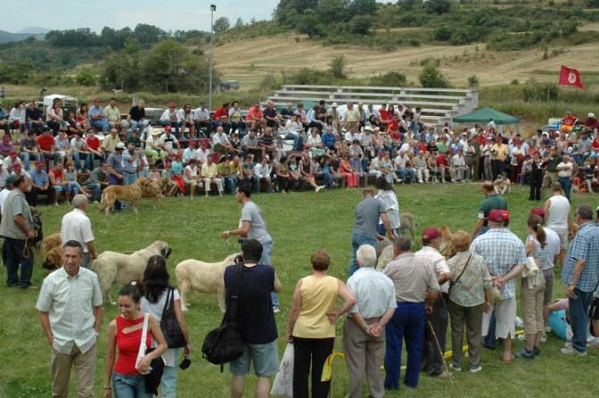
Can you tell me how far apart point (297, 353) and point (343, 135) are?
1936 cm

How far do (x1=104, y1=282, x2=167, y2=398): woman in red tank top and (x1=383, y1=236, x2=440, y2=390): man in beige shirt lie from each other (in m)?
2.72

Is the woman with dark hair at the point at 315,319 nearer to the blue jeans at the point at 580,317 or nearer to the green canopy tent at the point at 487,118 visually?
the blue jeans at the point at 580,317

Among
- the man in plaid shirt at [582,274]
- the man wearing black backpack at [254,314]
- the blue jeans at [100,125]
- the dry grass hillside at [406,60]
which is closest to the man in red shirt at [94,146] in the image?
the blue jeans at [100,125]

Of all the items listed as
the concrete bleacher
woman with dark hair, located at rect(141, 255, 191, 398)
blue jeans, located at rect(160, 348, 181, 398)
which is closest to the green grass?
blue jeans, located at rect(160, 348, 181, 398)

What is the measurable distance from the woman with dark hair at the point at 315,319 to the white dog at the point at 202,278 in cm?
343

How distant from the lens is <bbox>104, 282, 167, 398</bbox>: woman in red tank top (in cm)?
588

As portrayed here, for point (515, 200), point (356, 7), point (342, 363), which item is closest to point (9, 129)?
point (515, 200)

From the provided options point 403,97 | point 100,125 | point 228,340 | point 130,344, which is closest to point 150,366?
point 130,344

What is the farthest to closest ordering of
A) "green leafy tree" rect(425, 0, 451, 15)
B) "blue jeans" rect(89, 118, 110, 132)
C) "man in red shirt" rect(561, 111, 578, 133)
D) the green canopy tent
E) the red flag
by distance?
"green leafy tree" rect(425, 0, 451, 15), the red flag, "man in red shirt" rect(561, 111, 578, 133), the green canopy tent, "blue jeans" rect(89, 118, 110, 132)

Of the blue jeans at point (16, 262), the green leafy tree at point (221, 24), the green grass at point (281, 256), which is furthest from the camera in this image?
the green leafy tree at point (221, 24)

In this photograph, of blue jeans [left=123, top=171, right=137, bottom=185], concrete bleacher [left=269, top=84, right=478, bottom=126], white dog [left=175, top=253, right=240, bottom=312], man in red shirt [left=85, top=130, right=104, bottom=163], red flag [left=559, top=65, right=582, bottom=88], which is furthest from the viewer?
concrete bleacher [left=269, top=84, right=478, bottom=126]

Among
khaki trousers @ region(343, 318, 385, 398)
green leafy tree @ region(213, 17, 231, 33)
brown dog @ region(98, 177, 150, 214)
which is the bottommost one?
brown dog @ region(98, 177, 150, 214)

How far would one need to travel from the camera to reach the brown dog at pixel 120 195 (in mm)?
17578

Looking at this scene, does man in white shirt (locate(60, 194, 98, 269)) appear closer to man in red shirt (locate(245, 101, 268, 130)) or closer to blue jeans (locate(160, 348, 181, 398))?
blue jeans (locate(160, 348, 181, 398))
